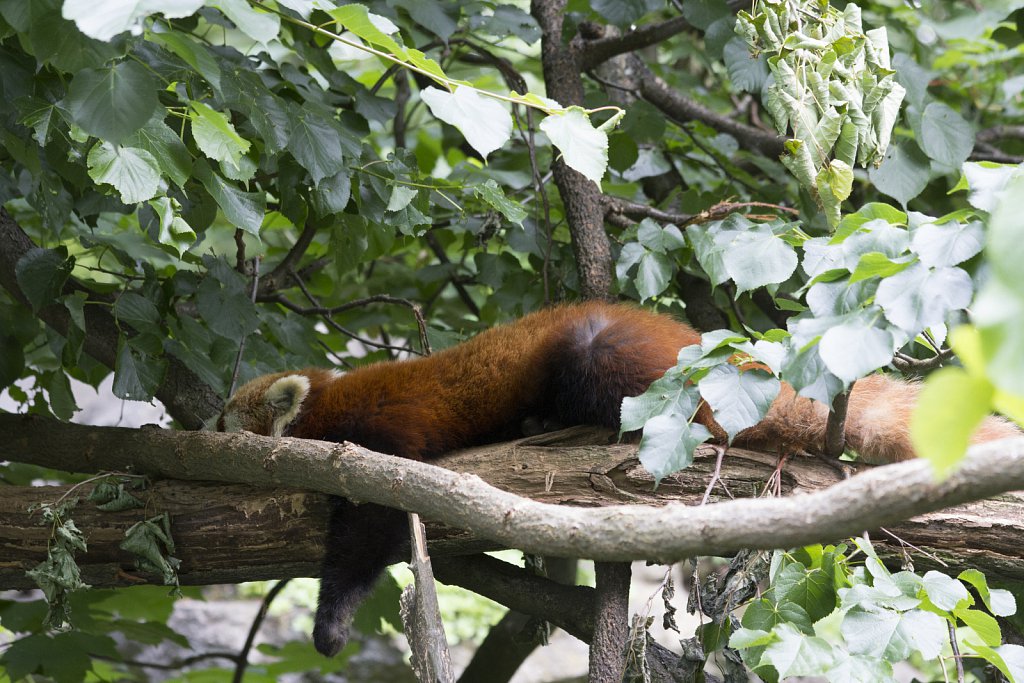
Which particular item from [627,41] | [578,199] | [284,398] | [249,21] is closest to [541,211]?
[578,199]

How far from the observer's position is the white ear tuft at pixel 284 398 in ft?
9.67

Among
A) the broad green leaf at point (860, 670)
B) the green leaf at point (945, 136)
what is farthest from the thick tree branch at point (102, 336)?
the green leaf at point (945, 136)

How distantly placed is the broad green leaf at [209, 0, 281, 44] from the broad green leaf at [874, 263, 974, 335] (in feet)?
3.42

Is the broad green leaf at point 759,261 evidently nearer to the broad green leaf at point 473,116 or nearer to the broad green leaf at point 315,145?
the broad green leaf at point 473,116

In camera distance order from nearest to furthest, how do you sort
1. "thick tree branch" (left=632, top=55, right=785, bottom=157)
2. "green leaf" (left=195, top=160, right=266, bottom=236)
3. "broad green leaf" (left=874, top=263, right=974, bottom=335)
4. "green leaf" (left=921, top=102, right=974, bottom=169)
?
"broad green leaf" (left=874, top=263, right=974, bottom=335)
"green leaf" (left=195, top=160, right=266, bottom=236)
"green leaf" (left=921, top=102, right=974, bottom=169)
"thick tree branch" (left=632, top=55, right=785, bottom=157)

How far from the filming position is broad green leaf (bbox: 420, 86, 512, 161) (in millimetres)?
1548

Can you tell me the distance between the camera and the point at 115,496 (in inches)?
95.7

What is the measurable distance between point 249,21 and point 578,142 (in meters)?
0.59

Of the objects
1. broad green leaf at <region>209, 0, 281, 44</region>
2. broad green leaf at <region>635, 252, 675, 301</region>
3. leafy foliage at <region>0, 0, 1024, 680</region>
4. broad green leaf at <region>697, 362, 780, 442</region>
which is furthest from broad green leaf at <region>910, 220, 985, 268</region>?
broad green leaf at <region>635, 252, 675, 301</region>

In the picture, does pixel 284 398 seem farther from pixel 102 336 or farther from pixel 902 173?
pixel 902 173

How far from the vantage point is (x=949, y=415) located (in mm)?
563

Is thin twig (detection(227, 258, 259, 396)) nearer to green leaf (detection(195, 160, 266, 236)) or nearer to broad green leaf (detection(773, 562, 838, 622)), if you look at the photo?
green leaf (detection(195, 160, 266, 236))

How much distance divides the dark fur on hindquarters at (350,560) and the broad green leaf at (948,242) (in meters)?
1.61

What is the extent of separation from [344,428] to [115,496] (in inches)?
26.7
